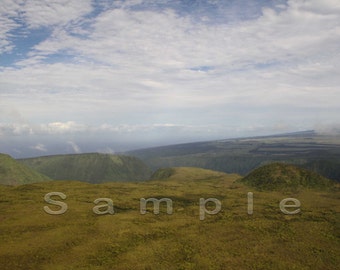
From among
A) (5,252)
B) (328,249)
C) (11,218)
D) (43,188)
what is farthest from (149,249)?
(43,188)

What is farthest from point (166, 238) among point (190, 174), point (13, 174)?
point (13, 174)

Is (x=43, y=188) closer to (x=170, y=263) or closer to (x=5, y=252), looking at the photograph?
(x=5, y=252)

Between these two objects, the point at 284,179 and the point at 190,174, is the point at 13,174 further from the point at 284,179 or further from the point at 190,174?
the point at 284,179

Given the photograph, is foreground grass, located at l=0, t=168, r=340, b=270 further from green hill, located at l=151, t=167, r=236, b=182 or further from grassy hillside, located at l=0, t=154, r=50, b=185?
grassy hillside, located at l=0, t=154, r=50, b=185

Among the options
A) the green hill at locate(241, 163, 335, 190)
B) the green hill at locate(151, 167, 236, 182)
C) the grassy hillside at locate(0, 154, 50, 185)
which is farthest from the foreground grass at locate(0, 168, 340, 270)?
the grassy hillside at locate(0, 154, 50, 185)

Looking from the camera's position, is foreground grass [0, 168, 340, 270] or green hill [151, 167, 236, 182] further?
green hill [151, 167, 236, 182]

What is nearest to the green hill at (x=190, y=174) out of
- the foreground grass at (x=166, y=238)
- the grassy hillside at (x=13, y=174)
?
the foreground grass at (x=166, y=238)

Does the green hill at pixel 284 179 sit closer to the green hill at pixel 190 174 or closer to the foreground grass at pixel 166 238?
the foreground grass at pixel 166 238
